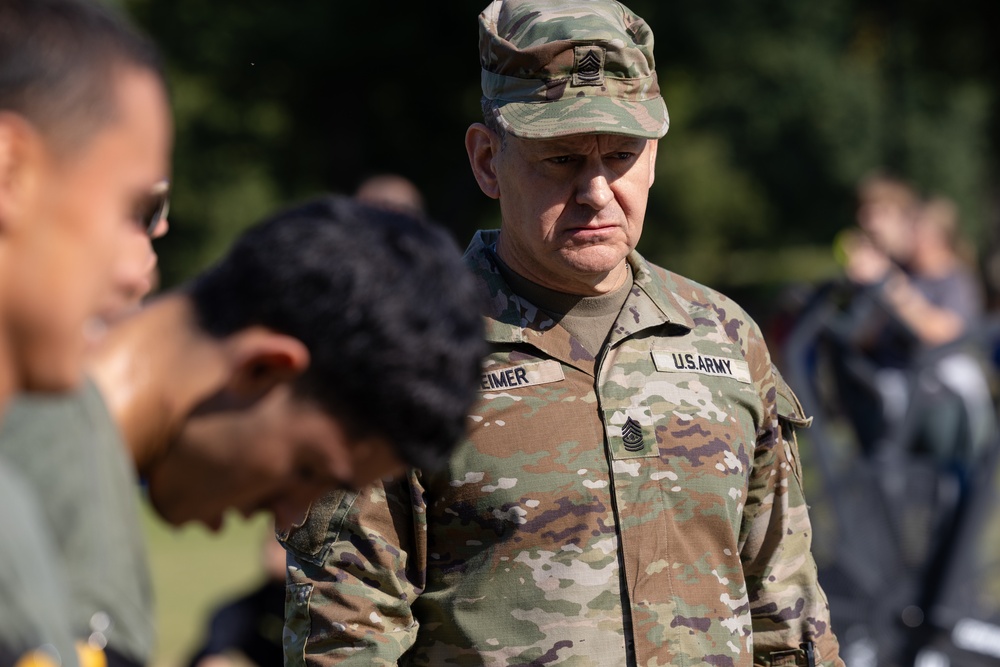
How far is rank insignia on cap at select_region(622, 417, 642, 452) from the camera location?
8.89 feet

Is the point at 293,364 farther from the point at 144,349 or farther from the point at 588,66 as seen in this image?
the point at 588,66

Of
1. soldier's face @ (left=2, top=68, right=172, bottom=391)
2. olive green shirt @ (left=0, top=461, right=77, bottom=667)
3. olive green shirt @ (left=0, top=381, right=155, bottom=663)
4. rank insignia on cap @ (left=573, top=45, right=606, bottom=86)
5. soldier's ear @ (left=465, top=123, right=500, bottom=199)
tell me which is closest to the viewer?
olive green shirt @ (left=0, top=461, right=77, bottom=667)

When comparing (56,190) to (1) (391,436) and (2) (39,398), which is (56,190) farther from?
(1) (391,436)

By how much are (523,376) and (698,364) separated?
38 centimetres

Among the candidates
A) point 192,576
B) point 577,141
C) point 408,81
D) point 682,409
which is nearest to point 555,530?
point 682,409

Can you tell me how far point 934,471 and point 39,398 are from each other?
564cm

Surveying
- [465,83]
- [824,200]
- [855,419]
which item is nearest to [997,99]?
[465,83]

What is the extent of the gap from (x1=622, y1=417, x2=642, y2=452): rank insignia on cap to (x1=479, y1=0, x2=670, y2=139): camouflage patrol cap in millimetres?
577

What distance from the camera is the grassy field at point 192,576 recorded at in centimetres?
809

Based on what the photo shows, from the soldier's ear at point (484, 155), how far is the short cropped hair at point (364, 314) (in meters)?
1.14

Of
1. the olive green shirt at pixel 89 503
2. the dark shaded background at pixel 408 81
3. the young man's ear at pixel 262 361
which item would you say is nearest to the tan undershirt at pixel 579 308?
the young man's ear at pixel 262 361

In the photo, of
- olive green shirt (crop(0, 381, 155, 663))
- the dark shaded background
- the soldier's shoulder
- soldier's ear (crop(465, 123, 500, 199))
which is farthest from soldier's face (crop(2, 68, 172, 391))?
the dark shaded background

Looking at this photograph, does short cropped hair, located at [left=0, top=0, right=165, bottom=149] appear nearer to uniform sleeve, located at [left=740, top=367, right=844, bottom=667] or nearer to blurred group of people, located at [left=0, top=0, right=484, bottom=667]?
blurred group of people, located at [left=0, top=0, right=484, bottom=667]

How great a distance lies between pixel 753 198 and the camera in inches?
1817
